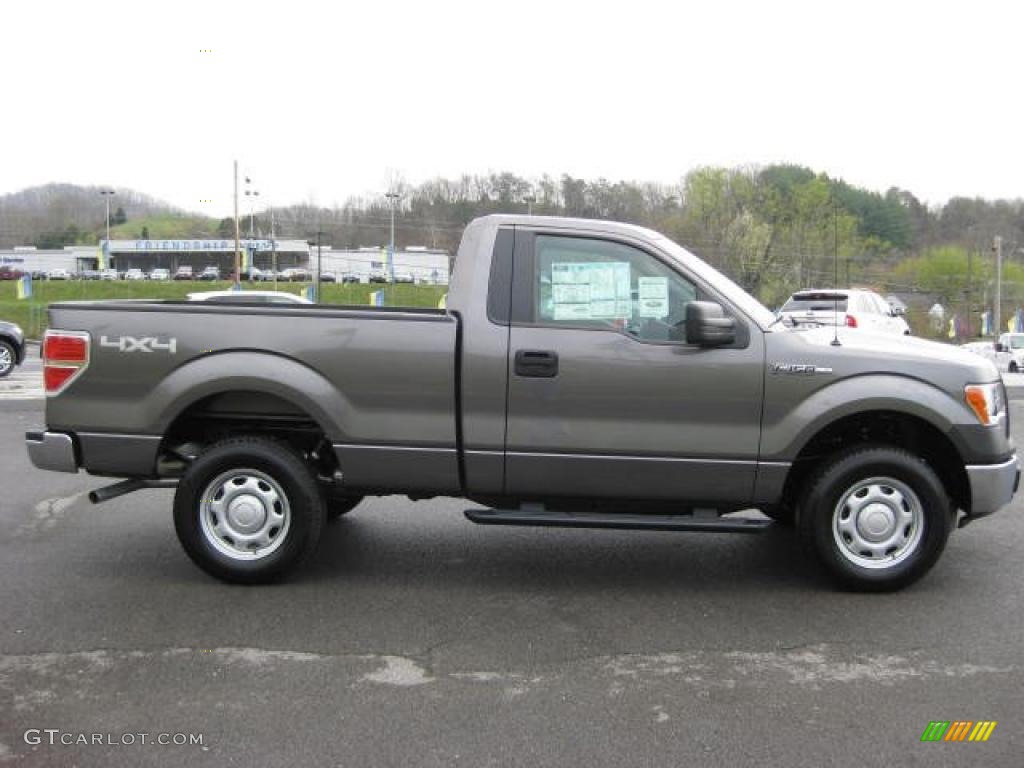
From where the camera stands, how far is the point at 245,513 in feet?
16.5

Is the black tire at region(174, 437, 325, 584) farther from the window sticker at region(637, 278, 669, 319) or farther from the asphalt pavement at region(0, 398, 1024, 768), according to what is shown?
the window sticker at region(637, 278, 669, 319)

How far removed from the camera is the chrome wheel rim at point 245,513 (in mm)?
5035

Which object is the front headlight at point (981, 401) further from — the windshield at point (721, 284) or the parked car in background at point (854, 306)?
the parked car in background at point (854, 306)

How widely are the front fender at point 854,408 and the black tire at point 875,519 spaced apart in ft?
0.82

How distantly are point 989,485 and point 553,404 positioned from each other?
2.35 meters

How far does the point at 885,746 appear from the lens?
3.33m

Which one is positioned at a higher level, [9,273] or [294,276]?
[294,276]

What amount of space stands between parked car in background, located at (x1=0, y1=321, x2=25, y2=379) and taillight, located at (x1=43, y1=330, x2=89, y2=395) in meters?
14.6

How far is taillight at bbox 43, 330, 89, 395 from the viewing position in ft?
16.4

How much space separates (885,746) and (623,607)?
1.68 m

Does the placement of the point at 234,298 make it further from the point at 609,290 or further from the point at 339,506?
the point at 609,290
